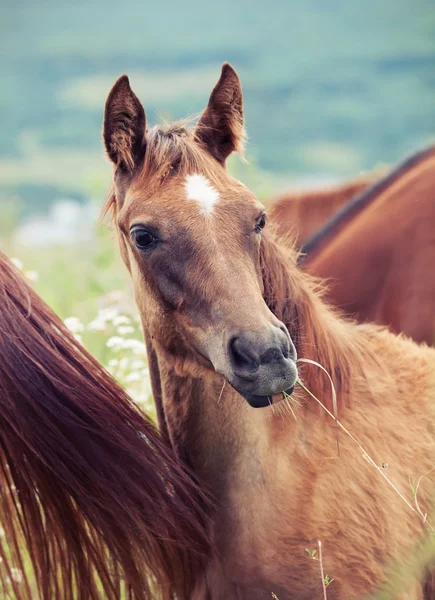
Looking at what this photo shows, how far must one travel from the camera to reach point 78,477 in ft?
8.22

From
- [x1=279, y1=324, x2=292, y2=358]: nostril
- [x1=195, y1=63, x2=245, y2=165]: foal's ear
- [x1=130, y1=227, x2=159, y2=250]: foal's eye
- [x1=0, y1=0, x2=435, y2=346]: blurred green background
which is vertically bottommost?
[x1=279, y1=324, x2=292, y2=358]: nostril

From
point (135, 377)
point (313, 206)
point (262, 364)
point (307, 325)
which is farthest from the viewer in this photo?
point (313, 206)

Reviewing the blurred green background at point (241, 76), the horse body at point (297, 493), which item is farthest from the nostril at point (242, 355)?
the blurred green background at point (241, 76)

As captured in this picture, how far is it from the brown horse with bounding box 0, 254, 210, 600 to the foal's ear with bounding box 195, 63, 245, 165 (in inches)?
31.6

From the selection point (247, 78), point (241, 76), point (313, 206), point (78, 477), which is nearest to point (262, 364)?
point (78, 477)

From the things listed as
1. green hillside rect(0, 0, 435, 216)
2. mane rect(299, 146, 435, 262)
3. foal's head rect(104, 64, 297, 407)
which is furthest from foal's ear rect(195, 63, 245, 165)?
green hillside rect(0, 0, 435, 216)

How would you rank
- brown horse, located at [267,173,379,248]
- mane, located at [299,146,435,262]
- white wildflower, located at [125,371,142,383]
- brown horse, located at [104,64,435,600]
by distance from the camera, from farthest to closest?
brown horse, located at [267,173,379,248]
mane, located at [299,146,435,262]
white wildflower, located at [125,371,142,383]
brown horse, located at [104,64,435,600]

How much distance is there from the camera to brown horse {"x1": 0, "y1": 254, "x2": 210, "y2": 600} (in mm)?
2461

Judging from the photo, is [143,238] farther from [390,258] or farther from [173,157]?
[390,258]

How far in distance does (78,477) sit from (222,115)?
1.32m

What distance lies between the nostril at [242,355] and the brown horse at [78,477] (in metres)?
0.52

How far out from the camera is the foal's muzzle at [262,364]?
2191 mm

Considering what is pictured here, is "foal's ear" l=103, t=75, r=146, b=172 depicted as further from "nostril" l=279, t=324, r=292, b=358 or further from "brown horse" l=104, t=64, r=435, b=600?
"nostril" l=279, t=324, r=292, b=358

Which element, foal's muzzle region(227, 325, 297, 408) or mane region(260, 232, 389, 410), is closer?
foal's muzzle region(227, 325, 297, 408)
